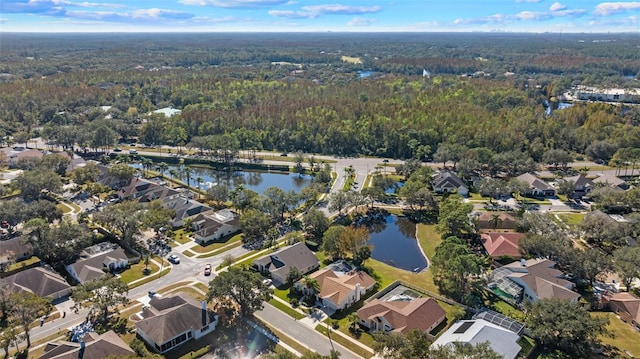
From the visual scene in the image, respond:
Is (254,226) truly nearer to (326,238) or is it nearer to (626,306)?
(326,238)

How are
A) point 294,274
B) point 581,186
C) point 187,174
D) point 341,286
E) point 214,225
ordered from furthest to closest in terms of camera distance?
1. point 187,174
2. point 581,186
3. point 214,225
4. point 294,274
5. point 341,286

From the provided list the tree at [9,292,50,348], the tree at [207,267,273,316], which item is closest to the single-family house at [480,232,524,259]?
the tree at [207,267,273,316]

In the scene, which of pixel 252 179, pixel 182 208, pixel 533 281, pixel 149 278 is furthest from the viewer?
pixel 252 179

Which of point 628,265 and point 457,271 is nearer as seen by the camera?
point 457,271

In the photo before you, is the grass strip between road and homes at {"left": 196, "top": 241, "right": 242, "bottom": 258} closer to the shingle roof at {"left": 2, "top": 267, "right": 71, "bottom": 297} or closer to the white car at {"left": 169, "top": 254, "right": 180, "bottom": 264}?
the white car at {"left": 169, "top": 254, "right": 180, "bottom": 264}

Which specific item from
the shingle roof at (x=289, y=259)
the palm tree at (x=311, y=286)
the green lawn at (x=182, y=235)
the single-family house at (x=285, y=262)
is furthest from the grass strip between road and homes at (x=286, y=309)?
the green lawn at (x=182, y=235)

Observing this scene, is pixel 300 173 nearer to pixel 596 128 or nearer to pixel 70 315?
pixel 70 315

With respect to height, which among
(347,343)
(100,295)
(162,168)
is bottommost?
(347,343)

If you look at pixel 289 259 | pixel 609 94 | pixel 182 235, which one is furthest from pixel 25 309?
pixel 609 94
